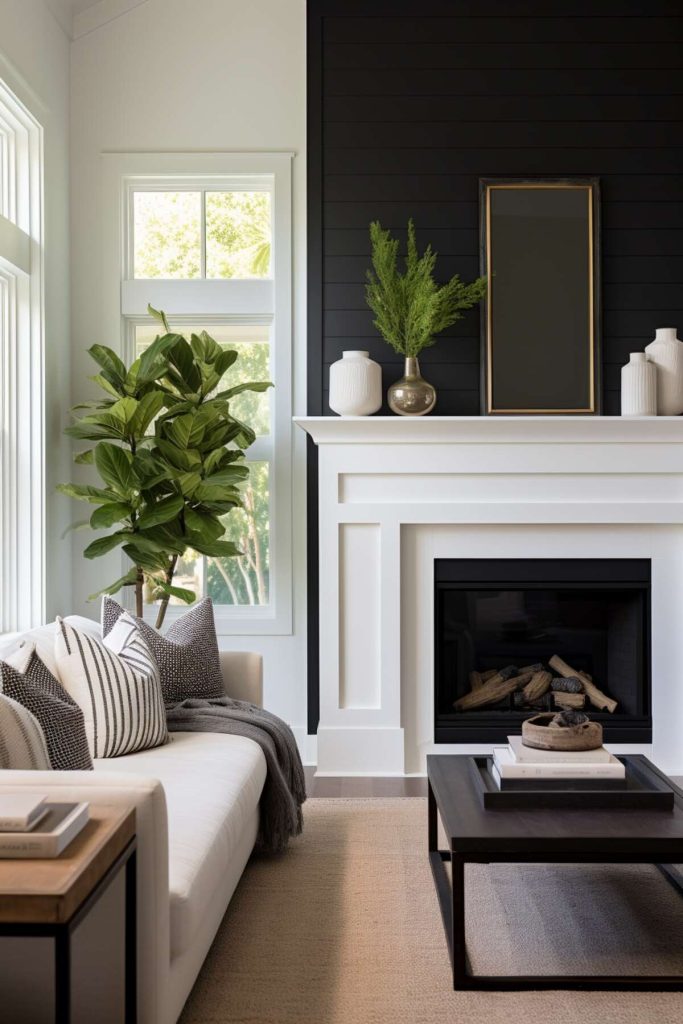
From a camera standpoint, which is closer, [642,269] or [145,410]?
[145,410]

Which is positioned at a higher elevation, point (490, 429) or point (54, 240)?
point (54, 240)

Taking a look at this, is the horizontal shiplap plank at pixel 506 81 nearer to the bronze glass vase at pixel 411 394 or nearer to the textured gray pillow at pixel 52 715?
the bronze glass vase at pixel 411 394

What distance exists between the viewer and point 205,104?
15.4 feet

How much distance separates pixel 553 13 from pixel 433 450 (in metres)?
2.14

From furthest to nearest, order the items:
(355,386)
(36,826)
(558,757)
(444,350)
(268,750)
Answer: (444,350), (355,386), (268,750), (558,757), (36,826)

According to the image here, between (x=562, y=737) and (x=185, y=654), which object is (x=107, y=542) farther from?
(x=562, y=737)

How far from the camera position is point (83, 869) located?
4.90 feet

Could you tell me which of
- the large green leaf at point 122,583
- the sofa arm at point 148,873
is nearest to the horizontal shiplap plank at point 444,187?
the large green leaf at point 122,583

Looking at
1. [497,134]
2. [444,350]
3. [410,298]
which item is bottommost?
[444,350]

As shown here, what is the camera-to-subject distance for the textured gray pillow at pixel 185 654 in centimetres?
332

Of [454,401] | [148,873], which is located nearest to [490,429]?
[454,401]

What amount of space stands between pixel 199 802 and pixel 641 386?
2.87 meters

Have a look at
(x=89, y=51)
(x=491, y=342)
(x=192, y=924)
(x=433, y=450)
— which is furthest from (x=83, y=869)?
(x=89, y=51)

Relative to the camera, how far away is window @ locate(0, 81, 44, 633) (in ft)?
13.7
